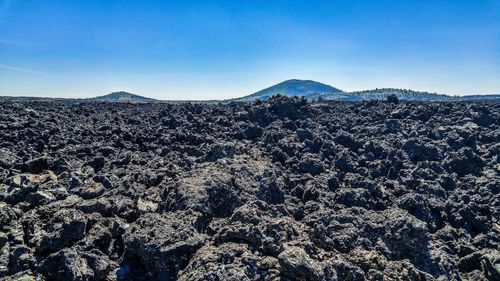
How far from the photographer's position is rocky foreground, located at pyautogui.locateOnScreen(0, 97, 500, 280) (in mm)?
7398

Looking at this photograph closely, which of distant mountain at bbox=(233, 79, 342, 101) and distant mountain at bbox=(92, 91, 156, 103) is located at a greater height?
distant mountain at bbox=(233, 79, 342, 101)

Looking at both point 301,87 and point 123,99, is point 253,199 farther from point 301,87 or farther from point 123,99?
point 301,87

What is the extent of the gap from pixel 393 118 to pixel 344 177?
29.9 feet

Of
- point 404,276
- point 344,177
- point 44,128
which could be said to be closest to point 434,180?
point 344,177

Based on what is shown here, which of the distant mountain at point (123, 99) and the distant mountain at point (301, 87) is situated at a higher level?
the distant mountain at point (301, 87)

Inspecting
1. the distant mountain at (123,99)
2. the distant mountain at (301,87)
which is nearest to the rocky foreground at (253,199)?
the distant mountain at (123,99)

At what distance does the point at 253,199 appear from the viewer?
1035 cm

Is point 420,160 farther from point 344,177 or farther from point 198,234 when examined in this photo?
point 198,234

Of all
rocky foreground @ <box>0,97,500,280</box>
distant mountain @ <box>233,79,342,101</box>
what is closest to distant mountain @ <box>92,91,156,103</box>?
rocky foreground @ <box>0,97,500,280</box>

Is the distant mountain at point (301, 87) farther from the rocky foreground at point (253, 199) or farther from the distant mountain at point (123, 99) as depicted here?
the rocky foreground at point (253, 199)

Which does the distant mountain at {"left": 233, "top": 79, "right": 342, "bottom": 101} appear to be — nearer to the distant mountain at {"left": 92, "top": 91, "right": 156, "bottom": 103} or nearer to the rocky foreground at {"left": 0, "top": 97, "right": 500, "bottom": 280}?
the distant mountain at {"left": 92, "top": 91, "right": 156, "bottom": 103}

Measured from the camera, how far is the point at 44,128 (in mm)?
18016

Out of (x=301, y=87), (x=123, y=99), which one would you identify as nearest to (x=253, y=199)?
(x=123, y=99)

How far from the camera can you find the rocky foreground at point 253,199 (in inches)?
291
